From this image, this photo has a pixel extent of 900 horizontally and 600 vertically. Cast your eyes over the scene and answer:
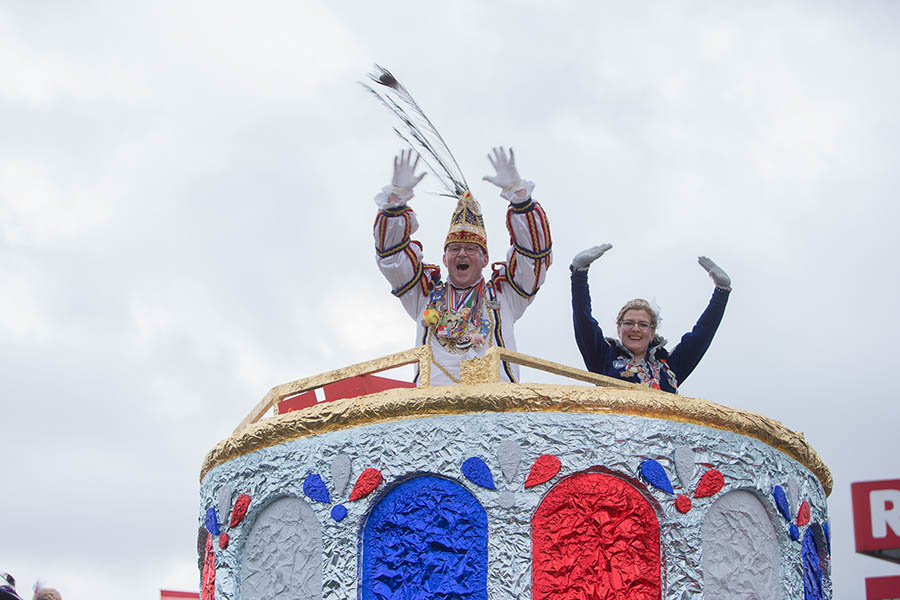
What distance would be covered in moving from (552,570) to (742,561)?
1.70 m

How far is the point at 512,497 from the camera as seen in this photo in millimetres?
11094

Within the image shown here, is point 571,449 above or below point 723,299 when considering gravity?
below

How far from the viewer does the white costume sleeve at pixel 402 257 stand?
13672 millimetres

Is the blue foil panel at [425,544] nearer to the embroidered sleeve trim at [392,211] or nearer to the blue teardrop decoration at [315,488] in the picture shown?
the blue teardrop decoration at [315,488]

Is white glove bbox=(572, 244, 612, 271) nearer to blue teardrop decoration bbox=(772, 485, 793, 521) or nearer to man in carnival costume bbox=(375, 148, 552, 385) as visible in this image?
man in carnival costume bbox=(375, 148, 552, 385)

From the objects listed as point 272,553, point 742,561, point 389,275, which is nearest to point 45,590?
point 272,553

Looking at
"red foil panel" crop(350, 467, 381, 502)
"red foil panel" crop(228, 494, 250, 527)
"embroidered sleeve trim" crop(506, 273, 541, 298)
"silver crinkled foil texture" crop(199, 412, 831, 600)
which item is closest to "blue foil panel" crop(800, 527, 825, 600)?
"silver crinkled foil texture" crop(199, 412, 831, 600)

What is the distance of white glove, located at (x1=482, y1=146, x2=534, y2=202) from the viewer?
525 inches

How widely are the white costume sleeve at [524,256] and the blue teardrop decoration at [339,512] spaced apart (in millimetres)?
3227

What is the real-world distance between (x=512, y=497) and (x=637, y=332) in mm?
2990

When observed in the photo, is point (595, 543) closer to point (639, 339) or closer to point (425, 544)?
point (425, 544)

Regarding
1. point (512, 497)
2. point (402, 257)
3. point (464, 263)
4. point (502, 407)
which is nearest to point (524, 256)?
point (464, 263)

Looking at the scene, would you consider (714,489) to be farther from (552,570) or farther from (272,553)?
(272,553)

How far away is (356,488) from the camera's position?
11.4 meters
